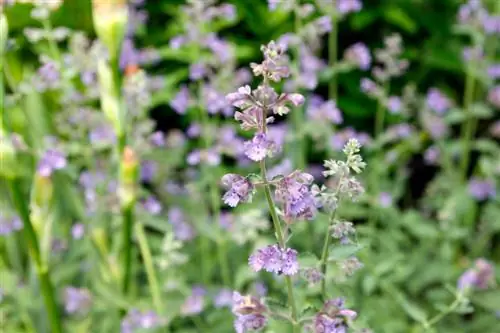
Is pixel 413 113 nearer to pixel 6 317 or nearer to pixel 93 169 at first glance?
pixel 93 169

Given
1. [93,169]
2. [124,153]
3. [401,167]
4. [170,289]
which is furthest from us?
[401,167]

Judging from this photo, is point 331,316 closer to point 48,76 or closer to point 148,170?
point 48,76

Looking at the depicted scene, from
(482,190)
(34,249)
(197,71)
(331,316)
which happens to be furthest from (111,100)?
(482,190)

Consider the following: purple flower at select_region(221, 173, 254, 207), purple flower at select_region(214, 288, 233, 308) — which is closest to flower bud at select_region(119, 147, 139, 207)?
purple flower at select_region(214, 288, 233, 308)

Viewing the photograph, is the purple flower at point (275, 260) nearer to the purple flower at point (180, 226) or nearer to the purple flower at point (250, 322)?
the purple flower at point (250, 322)

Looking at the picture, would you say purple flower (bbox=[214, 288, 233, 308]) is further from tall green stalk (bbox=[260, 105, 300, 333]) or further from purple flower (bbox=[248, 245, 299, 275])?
purple flower (bbox=[248, 245, 299, 275])

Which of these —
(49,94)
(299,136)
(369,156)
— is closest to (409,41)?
(369,156)
